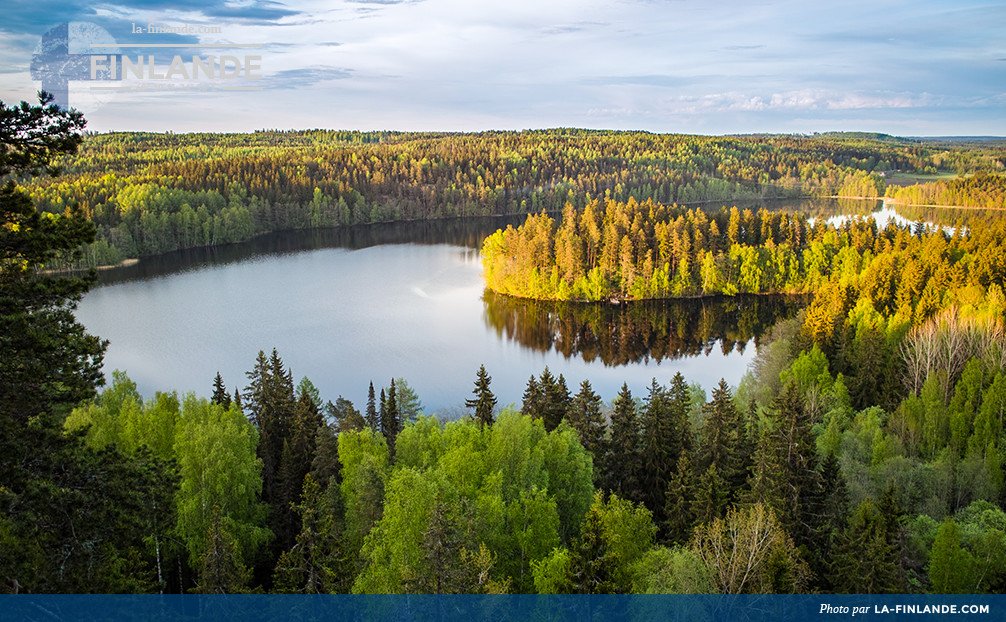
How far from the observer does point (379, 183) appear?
14612 cm

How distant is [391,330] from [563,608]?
45.8 meters

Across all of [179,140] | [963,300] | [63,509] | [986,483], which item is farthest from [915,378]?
[179,140]

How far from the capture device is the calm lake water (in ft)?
157

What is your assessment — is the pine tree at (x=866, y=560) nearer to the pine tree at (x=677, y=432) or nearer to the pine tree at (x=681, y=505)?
the pine tree at (x=681, y=505)

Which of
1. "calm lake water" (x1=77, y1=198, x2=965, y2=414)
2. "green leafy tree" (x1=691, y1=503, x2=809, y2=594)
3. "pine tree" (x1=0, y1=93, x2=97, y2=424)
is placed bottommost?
"calm lake water" (x1=77, y1=198, x2=965, y2=414)

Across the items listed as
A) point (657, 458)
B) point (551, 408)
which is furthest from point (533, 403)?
point (657, 458)

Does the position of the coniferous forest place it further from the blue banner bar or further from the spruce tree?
the blue banner bar

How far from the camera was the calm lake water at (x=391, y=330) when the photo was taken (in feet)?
157

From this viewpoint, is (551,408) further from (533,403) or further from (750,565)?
(750,565)

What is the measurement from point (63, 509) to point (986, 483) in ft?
89.8

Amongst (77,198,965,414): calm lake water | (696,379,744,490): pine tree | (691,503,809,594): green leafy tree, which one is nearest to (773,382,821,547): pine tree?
(696,379,744,490): pine tree

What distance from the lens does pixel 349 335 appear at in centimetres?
5738

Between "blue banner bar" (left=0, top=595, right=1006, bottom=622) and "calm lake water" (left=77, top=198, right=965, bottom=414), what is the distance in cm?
2484

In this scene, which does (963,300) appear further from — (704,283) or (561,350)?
(704,283)
